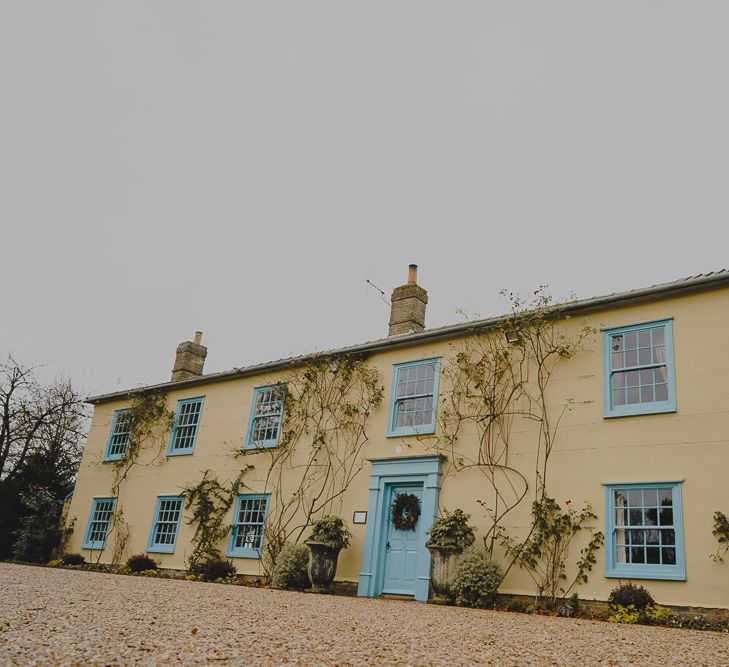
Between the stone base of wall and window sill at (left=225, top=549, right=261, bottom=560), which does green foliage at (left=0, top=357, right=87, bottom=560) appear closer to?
window sill at (left=225, top=549, right=261, bottom=560)

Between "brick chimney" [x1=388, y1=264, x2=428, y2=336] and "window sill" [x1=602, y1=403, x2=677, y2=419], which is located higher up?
"brick chimney" [x1=388, y1=264, x2=428, y2=336]

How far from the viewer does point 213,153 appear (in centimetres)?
1742

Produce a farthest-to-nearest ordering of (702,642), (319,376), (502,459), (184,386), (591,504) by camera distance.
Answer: (184,386), (319,376), (502,459), (591,504), (702,642)

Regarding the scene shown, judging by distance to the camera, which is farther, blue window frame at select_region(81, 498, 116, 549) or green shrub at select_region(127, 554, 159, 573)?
blue window frame at select_region(81, 498, 116, 549)

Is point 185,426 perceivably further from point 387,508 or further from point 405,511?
point 405,511

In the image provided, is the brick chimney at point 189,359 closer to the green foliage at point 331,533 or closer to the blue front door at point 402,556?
the green foliage at point 331,533

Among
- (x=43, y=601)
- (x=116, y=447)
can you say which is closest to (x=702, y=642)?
(x=43, y=601)

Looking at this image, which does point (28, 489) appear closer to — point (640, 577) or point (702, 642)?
point (640, 577)

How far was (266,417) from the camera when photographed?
17.1m

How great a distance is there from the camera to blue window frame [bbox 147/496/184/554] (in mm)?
17688

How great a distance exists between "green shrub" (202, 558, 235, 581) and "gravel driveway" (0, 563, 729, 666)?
18.5ft

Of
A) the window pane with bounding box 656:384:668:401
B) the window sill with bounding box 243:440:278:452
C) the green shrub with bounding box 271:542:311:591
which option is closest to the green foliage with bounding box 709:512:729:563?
the window pane with bounding box 656:384:668:401

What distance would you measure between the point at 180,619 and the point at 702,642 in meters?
5.92

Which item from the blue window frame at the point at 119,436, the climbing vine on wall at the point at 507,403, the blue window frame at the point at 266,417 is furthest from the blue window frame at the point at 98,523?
the climbing vine on wall at the point at 507,403
